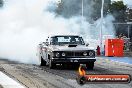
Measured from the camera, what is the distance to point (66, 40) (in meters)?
20.7

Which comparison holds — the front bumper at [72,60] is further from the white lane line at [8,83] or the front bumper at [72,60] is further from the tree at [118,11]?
the tree at [118,11]

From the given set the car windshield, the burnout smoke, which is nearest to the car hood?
the car windshield

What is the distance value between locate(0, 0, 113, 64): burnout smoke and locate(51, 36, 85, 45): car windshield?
14.2 ft

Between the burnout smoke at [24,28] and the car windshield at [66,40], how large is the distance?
432 cm

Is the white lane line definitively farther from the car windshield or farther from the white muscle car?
the car windshield

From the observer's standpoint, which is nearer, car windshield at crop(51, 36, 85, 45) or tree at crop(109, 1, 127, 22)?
car windshield at crop(51, 36, 85, 45)

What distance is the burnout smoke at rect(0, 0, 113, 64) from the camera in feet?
88.7

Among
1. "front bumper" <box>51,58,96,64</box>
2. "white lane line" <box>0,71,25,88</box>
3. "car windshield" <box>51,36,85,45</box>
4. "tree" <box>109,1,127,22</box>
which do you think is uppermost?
"tree" <box>109,1,127,22</box>

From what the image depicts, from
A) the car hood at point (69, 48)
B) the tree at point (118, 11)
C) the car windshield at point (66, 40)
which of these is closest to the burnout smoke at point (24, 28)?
the car windshield at point (66, 40)

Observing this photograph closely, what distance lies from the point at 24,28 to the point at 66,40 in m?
9.84

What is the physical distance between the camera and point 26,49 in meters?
26.8

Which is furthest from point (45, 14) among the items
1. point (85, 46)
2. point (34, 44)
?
point (85, 46)

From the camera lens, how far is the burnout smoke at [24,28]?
88.7 ft

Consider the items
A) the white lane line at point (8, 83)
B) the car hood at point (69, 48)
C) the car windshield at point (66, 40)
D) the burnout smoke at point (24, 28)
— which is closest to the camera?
the white lane line at point (8, 83)
